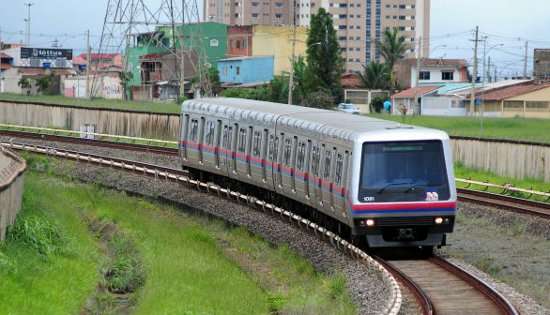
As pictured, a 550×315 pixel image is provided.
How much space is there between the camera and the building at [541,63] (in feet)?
350

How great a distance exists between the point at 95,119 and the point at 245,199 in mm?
28575

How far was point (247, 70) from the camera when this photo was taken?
10738 cm

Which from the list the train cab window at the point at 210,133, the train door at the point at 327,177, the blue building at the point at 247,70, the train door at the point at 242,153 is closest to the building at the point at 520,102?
the blue building at the point at 247,70

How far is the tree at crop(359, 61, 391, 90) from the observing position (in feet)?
359

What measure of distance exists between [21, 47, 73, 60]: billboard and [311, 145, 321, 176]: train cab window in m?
123

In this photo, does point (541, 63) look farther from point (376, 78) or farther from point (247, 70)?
point (247, 70)

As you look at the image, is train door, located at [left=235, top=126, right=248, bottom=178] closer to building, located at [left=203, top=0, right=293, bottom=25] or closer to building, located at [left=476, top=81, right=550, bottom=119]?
building, located at [left=476, top=81, right=550, bottom=119]

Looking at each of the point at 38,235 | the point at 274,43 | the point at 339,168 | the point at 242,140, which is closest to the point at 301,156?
the point at 339,168

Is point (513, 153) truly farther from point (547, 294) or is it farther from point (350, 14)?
point (350, 14)

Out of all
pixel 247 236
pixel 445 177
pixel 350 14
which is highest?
pixel 350 14

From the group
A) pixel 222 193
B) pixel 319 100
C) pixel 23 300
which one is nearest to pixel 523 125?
pixel 319 100

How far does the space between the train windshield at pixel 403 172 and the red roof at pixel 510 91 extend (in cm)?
6526

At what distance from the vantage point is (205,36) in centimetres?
11562

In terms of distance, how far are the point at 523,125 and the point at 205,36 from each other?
5281cm
